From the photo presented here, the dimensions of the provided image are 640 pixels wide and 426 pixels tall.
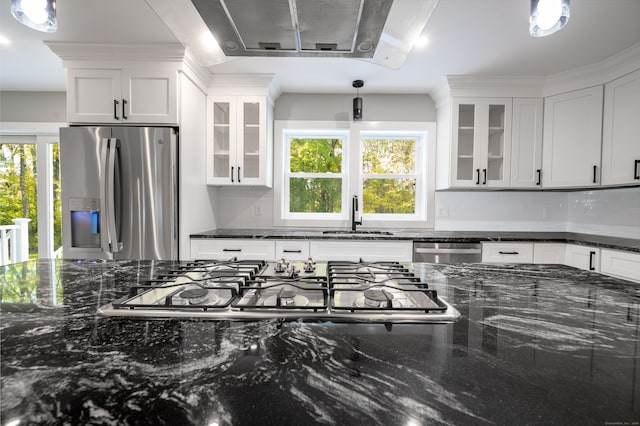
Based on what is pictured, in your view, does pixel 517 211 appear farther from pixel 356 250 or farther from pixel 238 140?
pixel 238 140

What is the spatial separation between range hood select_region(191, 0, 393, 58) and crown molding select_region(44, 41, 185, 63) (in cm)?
163

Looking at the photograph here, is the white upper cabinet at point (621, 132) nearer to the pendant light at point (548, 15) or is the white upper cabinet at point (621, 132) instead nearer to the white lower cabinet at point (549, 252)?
the white lower cabinet at point (549, 252)

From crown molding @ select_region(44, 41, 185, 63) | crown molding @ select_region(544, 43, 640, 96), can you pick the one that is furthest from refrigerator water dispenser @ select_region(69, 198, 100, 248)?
crown molding @ select_region(544, 43, 640, 96)

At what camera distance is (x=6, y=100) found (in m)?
3.50

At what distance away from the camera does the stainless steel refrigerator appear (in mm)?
2336

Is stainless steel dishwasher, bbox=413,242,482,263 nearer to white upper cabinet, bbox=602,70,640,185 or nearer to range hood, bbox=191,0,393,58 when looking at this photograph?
white upper cabinet, bbox=602,70,640,185

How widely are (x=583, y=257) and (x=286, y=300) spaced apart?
9.61ft

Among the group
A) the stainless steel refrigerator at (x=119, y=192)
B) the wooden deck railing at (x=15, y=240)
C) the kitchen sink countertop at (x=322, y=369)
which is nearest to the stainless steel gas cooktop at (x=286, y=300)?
the kitchen sink countertop at (x=322, y=369)

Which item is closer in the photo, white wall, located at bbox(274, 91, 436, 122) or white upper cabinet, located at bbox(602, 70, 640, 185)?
white upper cabinet, located at bbox(602, 70, 640, 185)

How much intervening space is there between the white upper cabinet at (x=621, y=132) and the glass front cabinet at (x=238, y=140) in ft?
9.84

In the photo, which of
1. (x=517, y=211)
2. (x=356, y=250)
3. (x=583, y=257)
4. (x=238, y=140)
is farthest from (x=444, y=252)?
(x=238, y=140)

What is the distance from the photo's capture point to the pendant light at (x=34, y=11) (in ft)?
3.61

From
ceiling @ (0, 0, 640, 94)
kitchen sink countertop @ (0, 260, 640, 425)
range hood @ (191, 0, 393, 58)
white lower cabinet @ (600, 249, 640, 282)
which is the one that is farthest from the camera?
white lower cabinet @ (600, 249, 640, 282)

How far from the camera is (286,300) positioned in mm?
780
